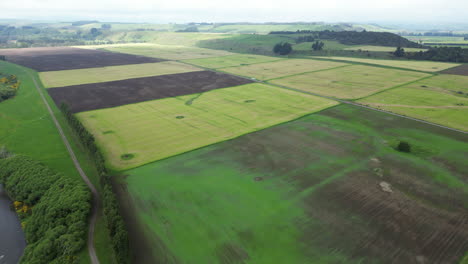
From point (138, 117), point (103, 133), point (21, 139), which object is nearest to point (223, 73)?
point (138, 117)

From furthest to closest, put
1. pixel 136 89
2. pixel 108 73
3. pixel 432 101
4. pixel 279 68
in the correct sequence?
pixel 279 68 < pixel 108 73 < pixel 136 89 < pixel 432 101

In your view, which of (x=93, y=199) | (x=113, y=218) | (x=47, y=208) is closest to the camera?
(x=113, y=218)

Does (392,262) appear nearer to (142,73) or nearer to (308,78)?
(308,78)

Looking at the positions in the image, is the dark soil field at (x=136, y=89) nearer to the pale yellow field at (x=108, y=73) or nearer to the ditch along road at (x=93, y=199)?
the pale yellow field at (x=108, y=73)

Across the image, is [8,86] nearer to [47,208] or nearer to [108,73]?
[108,73]

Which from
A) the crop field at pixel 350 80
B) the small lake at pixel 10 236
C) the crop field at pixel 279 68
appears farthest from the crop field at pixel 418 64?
the small lake at pixel 10 236

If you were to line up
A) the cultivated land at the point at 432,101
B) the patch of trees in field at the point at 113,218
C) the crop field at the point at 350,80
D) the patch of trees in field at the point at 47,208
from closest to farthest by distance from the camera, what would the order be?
the patch of trees in field at the point at 113,218 → the patch of trees in field at the point at 47,208 → the cultivated land at the point at 432,101 → the crop field at the point at 350,80

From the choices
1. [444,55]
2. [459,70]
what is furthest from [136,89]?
[444,55]

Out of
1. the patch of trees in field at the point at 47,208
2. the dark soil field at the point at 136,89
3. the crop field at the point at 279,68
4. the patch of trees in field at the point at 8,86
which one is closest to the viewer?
the patch of trees in field at the point at 47,208
